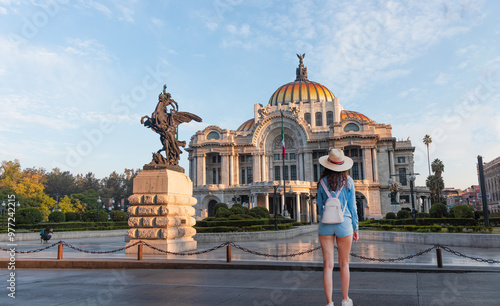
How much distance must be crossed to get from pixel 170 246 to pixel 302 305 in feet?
32.0

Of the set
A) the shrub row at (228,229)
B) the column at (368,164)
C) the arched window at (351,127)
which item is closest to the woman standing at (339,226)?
the shrub row at (228,229)

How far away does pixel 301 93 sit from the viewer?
80.1 metres

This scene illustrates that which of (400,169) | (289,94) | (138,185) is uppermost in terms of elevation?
(289,94)

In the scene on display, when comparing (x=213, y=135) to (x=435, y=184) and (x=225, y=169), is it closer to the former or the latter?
(x=225, y=169)

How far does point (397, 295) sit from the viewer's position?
7.47 m

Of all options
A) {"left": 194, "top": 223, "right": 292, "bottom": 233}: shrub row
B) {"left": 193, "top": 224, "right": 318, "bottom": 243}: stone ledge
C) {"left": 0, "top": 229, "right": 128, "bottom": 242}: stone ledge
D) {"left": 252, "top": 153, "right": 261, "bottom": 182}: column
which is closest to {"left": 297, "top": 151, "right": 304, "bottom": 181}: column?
{"left": 252, "top": 153, "right": 261, "bottom": 182}: column

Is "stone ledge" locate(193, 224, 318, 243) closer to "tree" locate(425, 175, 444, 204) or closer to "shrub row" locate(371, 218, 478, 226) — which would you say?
"shrub row" locate(371, 218, 478, 226)

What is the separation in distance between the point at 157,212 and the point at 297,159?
183 feet

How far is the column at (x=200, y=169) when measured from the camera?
72.5 meters

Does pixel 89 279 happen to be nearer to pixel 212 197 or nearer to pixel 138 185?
pixel 138 185

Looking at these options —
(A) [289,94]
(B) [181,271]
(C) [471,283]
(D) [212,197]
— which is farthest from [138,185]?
(A) [289,94]

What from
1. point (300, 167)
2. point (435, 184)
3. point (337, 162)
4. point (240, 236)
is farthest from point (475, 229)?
point (435, 184)

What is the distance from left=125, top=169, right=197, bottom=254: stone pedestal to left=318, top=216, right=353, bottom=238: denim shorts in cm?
1068

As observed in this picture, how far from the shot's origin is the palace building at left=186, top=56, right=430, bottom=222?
63.3 metres
